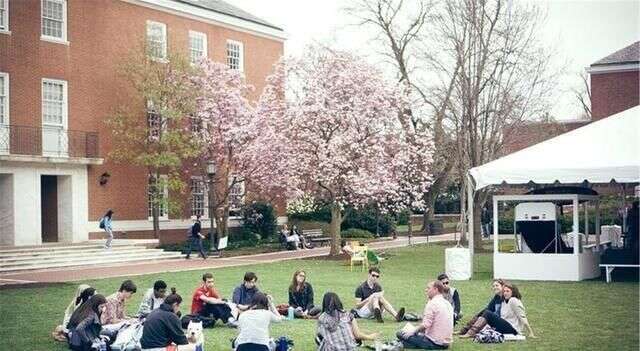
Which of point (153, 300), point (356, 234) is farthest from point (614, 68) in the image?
point (153, 300)

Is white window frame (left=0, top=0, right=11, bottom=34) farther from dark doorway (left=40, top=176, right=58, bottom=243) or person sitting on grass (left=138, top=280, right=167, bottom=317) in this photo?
person sitting on grass (left=138, top=280, right=167, bottom=317)

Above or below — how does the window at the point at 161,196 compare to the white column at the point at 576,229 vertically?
above

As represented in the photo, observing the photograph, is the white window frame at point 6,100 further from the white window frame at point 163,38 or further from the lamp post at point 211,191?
the lamp post at point 211,191

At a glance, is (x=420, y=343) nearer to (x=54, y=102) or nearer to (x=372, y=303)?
(x=372, y=303)

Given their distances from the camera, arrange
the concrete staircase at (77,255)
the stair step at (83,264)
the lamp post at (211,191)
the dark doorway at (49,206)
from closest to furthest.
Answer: the stair step at (83,264), the concrete staircase at (77,255), the dark doorway at (49,206), the lamp post at (211,191)

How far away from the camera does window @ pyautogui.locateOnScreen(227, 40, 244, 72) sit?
132ft

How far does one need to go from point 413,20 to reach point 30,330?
35156mm

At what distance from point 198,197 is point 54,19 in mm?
10737

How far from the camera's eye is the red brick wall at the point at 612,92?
139ft

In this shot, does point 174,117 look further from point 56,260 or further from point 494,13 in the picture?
point 494,13

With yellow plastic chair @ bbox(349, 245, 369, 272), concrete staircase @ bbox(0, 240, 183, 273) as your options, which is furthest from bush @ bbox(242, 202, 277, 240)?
yellow plastic chair @ bbox(349, 245, 369, 272)

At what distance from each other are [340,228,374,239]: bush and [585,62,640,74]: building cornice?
48.1 ft

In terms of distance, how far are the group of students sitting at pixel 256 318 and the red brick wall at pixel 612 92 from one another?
3068cm

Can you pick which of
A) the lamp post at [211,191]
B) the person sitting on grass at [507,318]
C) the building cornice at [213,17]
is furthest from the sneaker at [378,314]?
the building cornice at [213,17]
